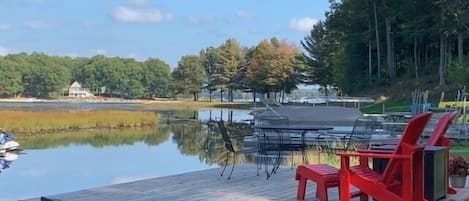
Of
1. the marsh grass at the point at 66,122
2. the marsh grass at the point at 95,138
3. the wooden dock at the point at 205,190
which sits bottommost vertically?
the marsh grass at the point at 95,138

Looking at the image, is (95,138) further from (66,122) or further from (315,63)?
(315,63)

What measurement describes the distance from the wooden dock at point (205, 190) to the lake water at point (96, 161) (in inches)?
97.4

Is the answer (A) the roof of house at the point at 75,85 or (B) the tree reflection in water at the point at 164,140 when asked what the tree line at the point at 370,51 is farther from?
(A) the roof of house at the point at 75,85

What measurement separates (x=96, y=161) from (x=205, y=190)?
Answer: 7.77m

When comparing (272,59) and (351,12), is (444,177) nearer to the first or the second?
(351,12)

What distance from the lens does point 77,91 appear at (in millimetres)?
81250

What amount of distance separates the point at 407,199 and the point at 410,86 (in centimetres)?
2680

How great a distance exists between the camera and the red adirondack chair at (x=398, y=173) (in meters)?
4.51

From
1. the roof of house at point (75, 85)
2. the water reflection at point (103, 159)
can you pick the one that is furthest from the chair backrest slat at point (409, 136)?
the roof of house at point (75, 85)

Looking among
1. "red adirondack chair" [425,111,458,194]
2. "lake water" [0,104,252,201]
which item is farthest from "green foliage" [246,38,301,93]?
"red adirondack chair" [425,111,458,194]

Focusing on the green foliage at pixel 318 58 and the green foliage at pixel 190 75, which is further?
the green foliage at pixel 190 75

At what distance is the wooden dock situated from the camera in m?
5.65

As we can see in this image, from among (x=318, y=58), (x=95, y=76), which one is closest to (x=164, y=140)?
(x=318, y=58)

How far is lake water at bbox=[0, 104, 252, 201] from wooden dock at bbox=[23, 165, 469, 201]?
247 centimetres
